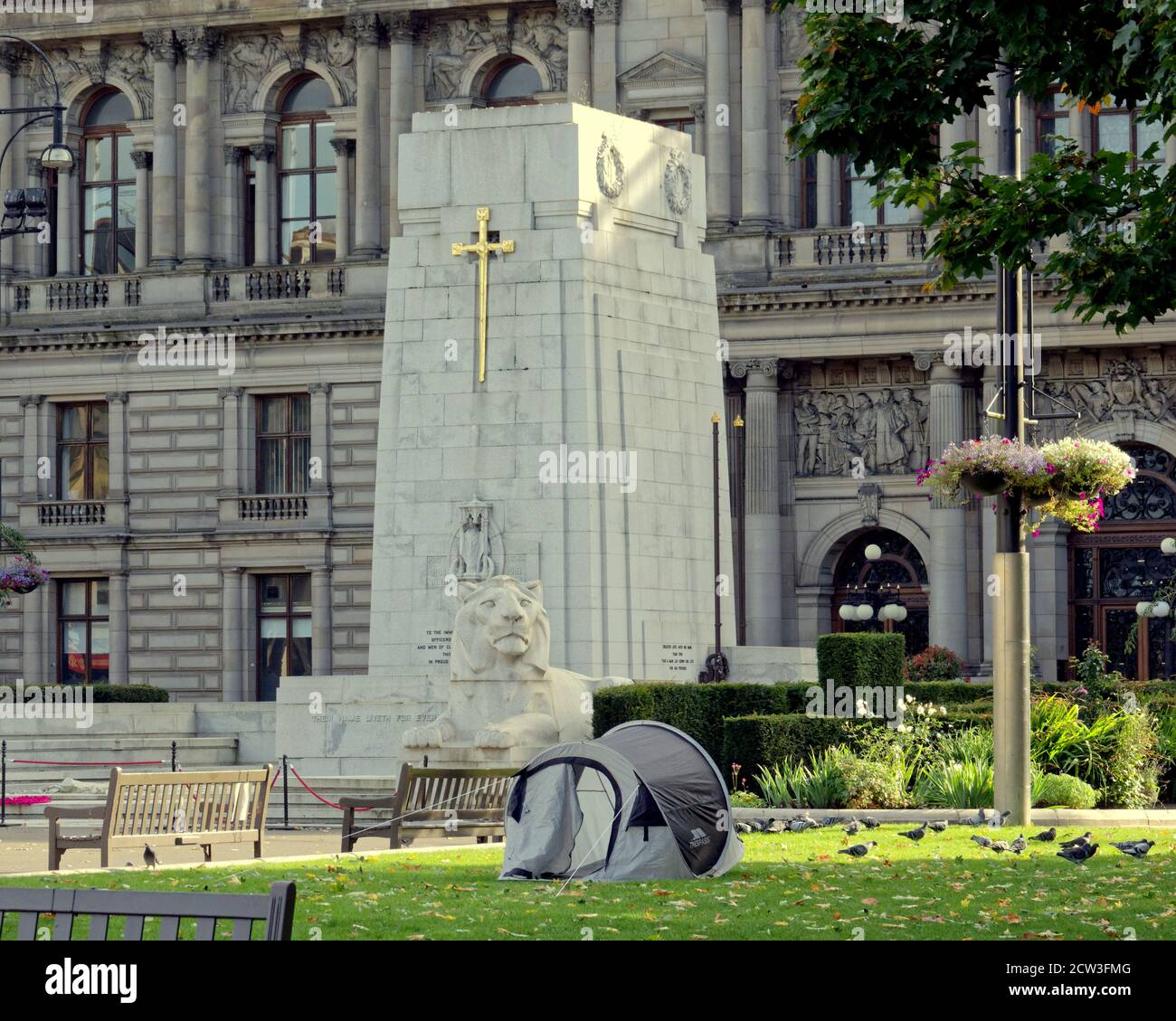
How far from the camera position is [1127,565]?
60.3 meters

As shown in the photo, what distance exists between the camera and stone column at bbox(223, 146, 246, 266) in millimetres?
68938

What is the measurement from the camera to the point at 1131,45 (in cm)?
1608

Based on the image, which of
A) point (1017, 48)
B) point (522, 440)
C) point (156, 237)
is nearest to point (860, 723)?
point (522, 440)

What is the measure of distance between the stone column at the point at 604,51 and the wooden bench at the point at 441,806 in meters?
41.3

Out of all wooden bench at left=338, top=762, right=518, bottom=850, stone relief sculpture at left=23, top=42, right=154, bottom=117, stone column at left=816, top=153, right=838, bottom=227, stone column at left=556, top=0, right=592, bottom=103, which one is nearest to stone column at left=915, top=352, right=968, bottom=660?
stone column at left=816, top=153, right=838, bottom=227

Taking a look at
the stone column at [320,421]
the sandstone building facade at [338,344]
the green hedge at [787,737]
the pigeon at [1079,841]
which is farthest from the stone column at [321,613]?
the pigeon at [1079,841]

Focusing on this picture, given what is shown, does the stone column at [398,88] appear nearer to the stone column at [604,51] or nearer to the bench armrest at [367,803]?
the stone column at [604,51]

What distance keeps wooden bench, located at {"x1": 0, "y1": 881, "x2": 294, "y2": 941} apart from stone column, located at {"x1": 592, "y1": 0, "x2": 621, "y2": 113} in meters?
55.3

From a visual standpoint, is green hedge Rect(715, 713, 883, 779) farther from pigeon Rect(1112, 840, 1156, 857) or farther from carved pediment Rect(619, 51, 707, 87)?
carved pediment Rect(619, 51, 707, 87)

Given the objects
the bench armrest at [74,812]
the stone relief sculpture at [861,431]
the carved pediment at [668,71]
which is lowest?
the bench armrest at [74,812]

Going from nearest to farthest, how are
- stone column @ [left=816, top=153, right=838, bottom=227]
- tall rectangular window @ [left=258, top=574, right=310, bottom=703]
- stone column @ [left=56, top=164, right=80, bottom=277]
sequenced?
stone column @ [left=816, top=153, right=838, bottom=227] → tall rectangular window @ [left=258, top=574, right=310, bottom=703] → stone column @ [left=56, top=164, right=80, bottom=277]

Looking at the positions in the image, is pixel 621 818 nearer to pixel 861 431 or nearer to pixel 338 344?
pixel 861 431

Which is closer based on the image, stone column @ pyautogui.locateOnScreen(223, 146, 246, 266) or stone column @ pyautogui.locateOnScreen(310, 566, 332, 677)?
stone column @ pyautogui.locateOnScreen(310, 566, 332, 677)

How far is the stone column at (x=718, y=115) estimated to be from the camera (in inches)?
2494
